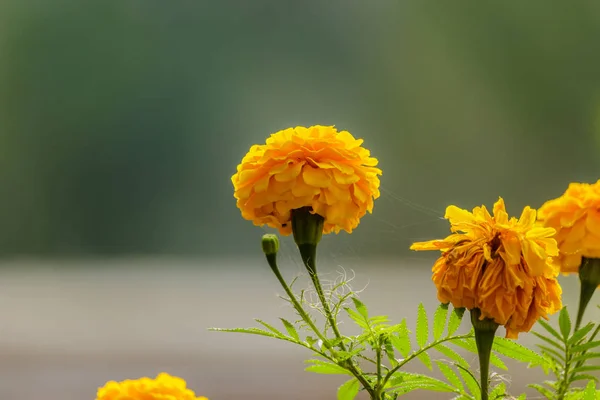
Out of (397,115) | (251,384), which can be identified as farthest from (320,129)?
(251,384)

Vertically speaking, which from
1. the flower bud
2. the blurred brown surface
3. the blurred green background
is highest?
the blurred green background

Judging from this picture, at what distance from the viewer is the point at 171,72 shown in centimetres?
97

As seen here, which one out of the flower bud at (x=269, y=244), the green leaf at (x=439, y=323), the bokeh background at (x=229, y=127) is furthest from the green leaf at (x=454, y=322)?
the bokeh background at (x=229, y=127)

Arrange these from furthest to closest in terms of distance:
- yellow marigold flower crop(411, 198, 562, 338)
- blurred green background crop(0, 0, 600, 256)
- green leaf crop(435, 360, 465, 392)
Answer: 1. blurred green background crop(0, 0, 600, 256)
2. green leaf crop(435, 360, 465, 392)
3. yellow marigold flower crop(411, 198, 562, 338)

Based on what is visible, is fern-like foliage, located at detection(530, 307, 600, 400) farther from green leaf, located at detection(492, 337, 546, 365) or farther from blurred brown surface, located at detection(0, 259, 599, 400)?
blurred brown surface, located at detection(0, 259, 599, 400)

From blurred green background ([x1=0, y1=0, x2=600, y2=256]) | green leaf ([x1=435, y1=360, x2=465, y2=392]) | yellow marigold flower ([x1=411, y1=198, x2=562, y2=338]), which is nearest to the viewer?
yellow marigold flower ([x1=411, y1=198, x2=562, y2=338])

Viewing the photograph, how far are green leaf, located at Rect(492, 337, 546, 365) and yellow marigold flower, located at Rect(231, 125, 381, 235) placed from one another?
Answer: 5.0 inches

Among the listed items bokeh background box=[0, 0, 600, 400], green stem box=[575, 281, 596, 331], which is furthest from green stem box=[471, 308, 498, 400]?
bokeh background box=[0, 0, 600, 400]

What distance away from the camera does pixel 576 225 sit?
469mm

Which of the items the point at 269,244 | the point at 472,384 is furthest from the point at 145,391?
the point at 472,384

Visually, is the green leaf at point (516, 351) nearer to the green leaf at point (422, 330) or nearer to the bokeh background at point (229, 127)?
the green leaf at point (422, 330)

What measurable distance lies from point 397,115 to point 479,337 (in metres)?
0.60

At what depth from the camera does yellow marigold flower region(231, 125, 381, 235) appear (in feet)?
1.37

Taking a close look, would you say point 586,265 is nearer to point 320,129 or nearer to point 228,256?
point 320,129
